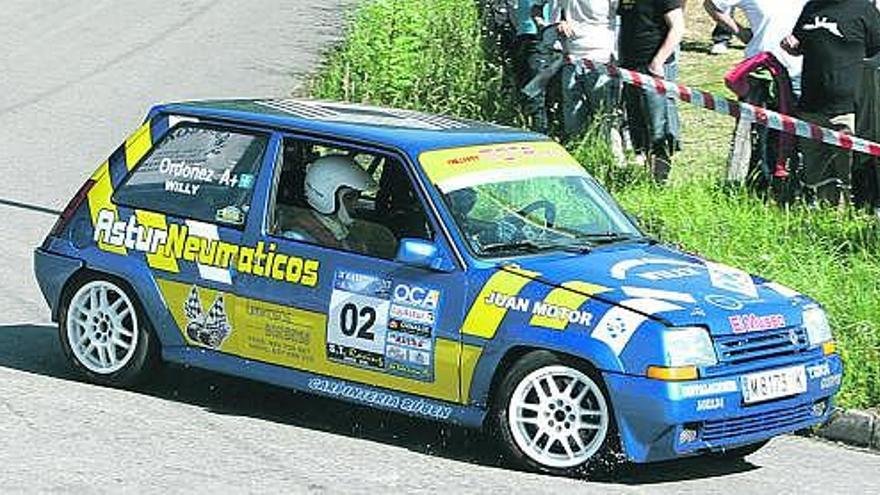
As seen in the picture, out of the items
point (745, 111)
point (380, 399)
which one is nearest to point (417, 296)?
point (380, 399)

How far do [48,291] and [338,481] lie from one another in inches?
106

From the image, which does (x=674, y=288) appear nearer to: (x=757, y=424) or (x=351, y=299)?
(x=757, y=424)

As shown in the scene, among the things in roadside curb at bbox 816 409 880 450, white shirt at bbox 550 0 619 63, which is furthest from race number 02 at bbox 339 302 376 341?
white shirt at bbox 550 0 619 63

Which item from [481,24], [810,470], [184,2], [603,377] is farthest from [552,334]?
[184,2]

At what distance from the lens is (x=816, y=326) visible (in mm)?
9289

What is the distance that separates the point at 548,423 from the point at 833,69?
5939mm

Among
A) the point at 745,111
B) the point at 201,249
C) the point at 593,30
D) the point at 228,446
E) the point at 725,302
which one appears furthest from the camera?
the point at 593,30

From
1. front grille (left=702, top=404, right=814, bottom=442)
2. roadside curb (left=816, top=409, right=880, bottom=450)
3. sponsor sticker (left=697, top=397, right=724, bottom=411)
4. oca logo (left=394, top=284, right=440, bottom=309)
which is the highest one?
oca logo (left=394, top=284, right=440, bottom=309)

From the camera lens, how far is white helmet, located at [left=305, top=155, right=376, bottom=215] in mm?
9828

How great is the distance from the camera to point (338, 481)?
8.52 m

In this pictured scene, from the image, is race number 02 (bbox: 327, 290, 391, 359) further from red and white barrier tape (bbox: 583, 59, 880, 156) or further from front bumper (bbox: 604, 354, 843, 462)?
red and white barrier tape (bbox: 583, 59, 880, 156)

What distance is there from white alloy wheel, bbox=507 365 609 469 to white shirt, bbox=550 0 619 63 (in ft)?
24.5

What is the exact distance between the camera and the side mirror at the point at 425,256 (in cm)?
913

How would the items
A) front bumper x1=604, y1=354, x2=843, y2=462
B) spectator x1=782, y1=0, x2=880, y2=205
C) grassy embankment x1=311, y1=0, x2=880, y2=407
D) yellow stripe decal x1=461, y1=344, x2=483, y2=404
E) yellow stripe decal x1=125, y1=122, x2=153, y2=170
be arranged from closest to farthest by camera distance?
front bumper x1=604, y1=354, x2=843, y2=462, yellow stripe decal x1=461, y1=344, x2=483, y2=404, yellow stripe decal x1=125, y1=122, x2=153, y2=170, grassy embankment x1=311, y1=0, x2=880, y2=407, spectator x1=782, y1=0, x2=880, y2=205
